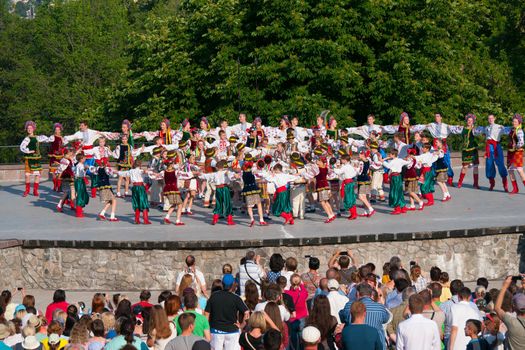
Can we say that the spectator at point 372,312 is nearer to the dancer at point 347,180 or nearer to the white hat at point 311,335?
the white hat at point 311,335

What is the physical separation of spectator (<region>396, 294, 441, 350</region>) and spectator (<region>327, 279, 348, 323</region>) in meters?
1.96

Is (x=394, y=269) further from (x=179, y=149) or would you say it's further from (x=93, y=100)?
(x=93, y=100)

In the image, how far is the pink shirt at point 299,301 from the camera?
1570cm

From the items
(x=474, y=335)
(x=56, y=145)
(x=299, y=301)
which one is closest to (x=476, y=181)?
(x=56, y=145)

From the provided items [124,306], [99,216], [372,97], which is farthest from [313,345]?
[372,97]

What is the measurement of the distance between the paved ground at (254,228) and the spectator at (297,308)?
8555 mm

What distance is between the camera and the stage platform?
24.2m

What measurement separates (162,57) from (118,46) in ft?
87.5

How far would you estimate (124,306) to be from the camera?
15.8 metres

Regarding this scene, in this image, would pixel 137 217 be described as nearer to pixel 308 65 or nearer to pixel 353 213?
pixel 353 213

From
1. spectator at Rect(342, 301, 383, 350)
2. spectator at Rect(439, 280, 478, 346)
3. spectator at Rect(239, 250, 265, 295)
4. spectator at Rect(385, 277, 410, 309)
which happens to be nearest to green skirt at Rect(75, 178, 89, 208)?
spectator at Rect(239, 250, 265, 295)

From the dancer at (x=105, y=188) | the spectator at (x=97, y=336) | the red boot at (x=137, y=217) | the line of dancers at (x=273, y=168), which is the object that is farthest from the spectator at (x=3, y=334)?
the dancer at (x=105, y=188)

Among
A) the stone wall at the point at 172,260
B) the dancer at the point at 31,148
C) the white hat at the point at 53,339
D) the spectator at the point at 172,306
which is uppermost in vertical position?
the dancer at the point at 31,148

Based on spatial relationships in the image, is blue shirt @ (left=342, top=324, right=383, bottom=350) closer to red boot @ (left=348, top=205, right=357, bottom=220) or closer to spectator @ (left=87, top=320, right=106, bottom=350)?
spectator @ (left=87, top=320, right=106, bottom=350)
